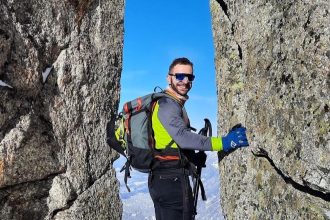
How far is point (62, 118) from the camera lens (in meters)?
11.2

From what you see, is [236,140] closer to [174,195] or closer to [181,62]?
[174,195]

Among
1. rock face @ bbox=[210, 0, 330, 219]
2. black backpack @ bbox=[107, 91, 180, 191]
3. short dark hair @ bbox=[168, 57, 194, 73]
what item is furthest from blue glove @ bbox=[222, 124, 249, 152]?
short dark hair @ bbox=[168, 57, 194, 73]

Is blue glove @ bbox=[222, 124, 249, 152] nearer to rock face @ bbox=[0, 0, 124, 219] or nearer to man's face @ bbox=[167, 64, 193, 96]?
man's face @ bbox=[167, 64, 193, 96]

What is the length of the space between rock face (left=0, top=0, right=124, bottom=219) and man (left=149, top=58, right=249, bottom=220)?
12.9 feet

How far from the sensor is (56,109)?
36.5ft

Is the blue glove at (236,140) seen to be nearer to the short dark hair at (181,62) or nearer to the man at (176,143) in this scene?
the man at (176,143)

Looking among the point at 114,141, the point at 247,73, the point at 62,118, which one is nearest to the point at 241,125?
the point at 247,73

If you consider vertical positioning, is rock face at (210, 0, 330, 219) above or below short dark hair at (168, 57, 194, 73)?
below

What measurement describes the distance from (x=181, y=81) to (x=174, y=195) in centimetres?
235

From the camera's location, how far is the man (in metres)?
7.56

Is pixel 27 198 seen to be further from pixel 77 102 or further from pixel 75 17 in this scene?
pixel 75 17

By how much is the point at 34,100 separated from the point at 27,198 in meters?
2.66

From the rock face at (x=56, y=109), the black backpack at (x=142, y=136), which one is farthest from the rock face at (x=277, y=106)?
the rock face at (x=56, y=109)

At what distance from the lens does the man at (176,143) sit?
756 cm
